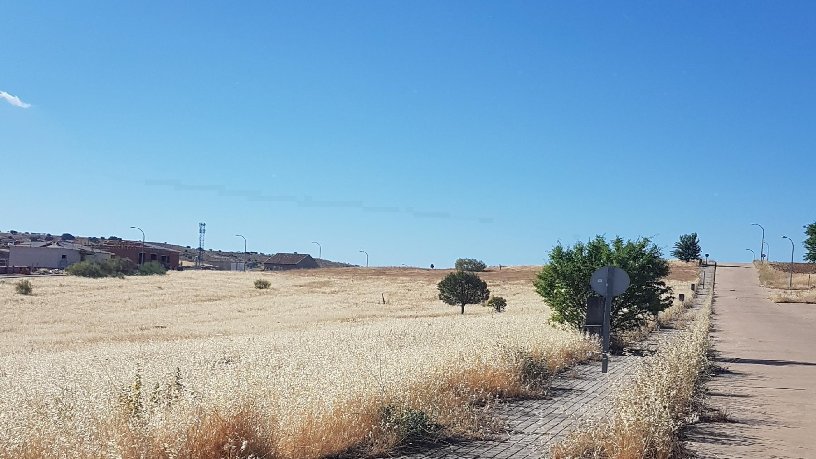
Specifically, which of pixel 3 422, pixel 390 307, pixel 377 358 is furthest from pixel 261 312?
pixel 3 422

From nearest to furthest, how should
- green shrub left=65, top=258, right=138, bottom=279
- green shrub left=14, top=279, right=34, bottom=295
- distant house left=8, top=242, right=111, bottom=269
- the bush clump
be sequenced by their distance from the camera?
green shrub left=14, top=279, right=34, bottom=295
green shrub left=65, top=258, right=138, bottom=279
the bush clump
distant house left=8, top=242, right=111, bottom=269

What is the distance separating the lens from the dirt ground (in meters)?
8.55

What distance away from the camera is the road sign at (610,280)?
12.7 meters

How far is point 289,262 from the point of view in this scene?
154000 millimetres

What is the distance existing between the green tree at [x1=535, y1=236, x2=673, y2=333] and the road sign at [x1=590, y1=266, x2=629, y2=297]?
6.95 m

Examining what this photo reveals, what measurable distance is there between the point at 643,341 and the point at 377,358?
12219 mm

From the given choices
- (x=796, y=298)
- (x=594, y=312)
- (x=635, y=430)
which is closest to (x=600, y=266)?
(x=594, y=312)

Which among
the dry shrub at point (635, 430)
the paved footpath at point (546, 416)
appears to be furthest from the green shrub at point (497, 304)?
the dry shrub at point (635, 430)

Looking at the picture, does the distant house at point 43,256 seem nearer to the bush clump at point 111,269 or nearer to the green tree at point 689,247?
the bush clump at point 111,269

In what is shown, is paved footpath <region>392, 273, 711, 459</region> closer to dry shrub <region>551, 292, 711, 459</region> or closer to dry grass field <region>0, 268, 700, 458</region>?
dry grass field <region>0, 268, 700, 458</region>

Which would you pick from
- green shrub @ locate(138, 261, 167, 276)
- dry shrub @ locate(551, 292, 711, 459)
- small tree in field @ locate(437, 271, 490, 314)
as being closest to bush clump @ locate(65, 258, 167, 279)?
green shrub @ locate(138, 261, 167, 276)

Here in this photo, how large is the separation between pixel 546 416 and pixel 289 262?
147 metres

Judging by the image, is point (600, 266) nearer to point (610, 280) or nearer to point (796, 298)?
point (610, 280)

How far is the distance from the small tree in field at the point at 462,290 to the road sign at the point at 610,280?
35.4 metres
